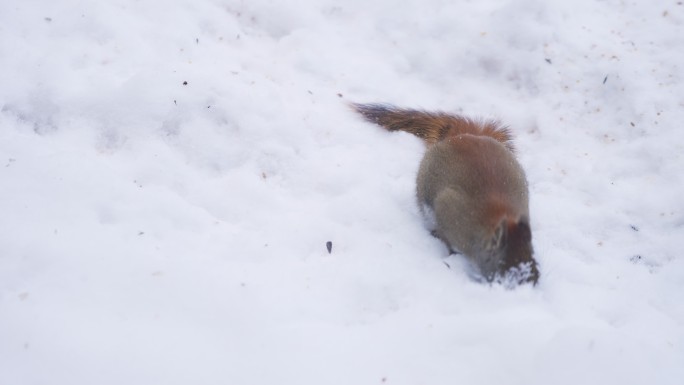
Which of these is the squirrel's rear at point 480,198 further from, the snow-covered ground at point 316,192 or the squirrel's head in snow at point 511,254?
the snow-covered ground at point 316,192

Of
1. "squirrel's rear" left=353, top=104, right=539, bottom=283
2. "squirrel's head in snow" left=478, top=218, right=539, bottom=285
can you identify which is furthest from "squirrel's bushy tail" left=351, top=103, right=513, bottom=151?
"squirrel's head in snow" left=478, top=218, right=539, bottom=285

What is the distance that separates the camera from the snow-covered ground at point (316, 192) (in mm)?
2229

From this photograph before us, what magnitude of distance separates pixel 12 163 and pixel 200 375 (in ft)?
5.10

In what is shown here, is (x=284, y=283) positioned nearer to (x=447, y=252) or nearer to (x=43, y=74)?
(x=447, y=252)

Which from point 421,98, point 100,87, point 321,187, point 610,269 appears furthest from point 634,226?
point 100,87

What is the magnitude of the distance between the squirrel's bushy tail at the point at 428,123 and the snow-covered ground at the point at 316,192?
0.10 metres

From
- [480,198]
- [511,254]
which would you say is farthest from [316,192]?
[511,254]

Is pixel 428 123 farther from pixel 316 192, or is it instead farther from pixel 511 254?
pixel 511 254

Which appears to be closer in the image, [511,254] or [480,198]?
[511,254]

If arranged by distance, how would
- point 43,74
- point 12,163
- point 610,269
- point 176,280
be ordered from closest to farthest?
point 176,280
point 12,163
point 610,269
point 43,74

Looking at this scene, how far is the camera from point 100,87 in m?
3.16

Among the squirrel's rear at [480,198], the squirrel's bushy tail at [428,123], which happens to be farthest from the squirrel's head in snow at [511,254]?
the squirrel's bushy tail at [428,123]

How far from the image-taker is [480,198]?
2850mm

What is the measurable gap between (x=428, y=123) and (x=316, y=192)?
0.97m
